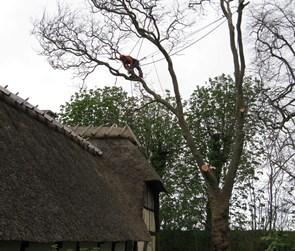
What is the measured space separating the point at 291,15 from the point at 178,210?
1375 cm

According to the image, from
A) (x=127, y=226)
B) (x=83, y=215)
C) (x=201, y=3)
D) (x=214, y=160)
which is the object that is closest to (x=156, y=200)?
(x=214, y=160)

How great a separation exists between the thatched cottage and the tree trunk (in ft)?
6.33

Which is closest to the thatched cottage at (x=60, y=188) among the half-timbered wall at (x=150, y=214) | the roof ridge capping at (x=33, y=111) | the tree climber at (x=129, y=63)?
the roof ridge capping at (x=33, y=111)

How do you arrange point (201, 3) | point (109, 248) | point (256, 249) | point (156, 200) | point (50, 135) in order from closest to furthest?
1. point (50, 135)
2. point (109, 248)
3. point (201, 3)
4. point (156, 200)
5. point (256, 249)

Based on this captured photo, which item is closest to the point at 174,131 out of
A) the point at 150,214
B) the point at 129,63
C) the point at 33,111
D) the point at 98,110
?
the point at 98,110

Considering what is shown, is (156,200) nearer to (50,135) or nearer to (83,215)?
(50,135)

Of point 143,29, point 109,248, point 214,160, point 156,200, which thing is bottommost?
point 109,248

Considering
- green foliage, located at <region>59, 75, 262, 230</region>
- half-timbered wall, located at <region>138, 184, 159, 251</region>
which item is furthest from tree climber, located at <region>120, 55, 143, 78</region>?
green foliage, located at <region>59, 75, 262, 230</region>

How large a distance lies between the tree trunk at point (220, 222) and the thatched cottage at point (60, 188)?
1928mm

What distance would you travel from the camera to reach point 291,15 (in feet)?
32.6

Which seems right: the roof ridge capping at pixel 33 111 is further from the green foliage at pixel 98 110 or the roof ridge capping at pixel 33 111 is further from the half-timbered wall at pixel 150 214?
the green foliage at pixel 98 110

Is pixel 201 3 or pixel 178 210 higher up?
pixel 201 3

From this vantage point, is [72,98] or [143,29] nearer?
[143,29]

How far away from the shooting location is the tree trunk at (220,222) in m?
11.0
